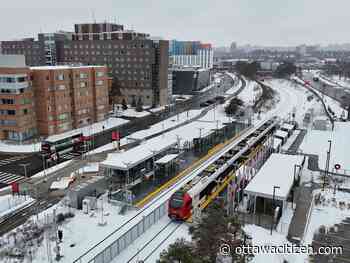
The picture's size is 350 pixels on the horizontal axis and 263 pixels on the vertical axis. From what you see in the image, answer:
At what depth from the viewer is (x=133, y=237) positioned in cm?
2342

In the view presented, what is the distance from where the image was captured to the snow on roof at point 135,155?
105 feet

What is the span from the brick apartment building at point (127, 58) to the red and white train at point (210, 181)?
136 feet

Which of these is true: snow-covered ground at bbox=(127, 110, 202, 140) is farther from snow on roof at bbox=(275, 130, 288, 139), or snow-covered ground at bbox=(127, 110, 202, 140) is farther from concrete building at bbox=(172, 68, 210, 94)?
concrete building at bbox=(172, 68, 210, 94)

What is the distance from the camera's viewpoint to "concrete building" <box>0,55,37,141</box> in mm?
47875

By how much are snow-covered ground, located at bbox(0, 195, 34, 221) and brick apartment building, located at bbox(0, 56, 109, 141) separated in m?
21.6

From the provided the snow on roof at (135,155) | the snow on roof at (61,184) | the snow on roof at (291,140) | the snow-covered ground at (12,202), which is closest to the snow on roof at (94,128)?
the snow on roof at (61,184)

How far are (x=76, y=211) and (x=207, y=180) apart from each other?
37.3ft

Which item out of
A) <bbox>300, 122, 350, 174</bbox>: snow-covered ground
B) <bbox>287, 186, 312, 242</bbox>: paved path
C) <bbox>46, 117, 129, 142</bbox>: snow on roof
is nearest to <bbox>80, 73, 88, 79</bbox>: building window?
<bbox>46, 117, 129, 142</bbox>: snow on roof

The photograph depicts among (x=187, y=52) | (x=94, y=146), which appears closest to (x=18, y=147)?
(x=94, y=146)

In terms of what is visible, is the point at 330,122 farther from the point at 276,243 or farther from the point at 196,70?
the point at 196,70

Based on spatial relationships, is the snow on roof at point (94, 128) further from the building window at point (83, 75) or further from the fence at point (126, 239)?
the fence at point (126, 239)

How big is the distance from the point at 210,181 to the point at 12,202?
56.8 ft

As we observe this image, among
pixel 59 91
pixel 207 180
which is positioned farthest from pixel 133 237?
pixel 59 91

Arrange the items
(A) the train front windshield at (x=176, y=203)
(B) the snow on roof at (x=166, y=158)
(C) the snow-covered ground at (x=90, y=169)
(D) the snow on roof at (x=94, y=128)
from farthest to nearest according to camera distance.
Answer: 1. (D) the snow on roof at (x=94, y=128)
2. (C) the snow-covered ground at (x=90, y=169)
3. (B) the snow on roof at (x=166, y=158)
4. (A) the train front windshield at (x=176, y=203)
